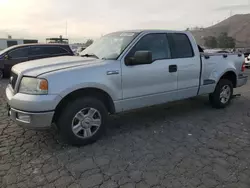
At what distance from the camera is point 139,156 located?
139 inches

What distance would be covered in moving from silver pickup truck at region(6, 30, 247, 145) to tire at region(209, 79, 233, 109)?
13.5 inches

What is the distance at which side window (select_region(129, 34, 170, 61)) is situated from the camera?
4.43 meters

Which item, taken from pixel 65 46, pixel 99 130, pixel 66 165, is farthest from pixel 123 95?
pixel 65 46

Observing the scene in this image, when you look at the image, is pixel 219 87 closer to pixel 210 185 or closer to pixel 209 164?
pixel 209 164

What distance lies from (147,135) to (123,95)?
2.80 feet

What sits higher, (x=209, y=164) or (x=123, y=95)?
A: (x=123, y=95)

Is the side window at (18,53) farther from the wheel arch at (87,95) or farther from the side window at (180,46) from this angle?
the wheel arch at (87,95)

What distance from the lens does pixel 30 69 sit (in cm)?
371

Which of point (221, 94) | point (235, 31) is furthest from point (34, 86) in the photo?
point (235, 31)

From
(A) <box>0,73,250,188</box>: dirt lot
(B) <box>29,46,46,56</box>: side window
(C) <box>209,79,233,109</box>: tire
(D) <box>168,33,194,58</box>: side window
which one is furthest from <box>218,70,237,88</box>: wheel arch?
(B) <box>29,46,46,56</box>: side window

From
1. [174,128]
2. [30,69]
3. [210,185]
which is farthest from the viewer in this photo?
[174,128]

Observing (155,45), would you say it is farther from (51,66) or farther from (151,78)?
(51,66)

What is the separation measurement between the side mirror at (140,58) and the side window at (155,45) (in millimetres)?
299

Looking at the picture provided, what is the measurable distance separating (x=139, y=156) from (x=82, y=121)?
1.04 meters
